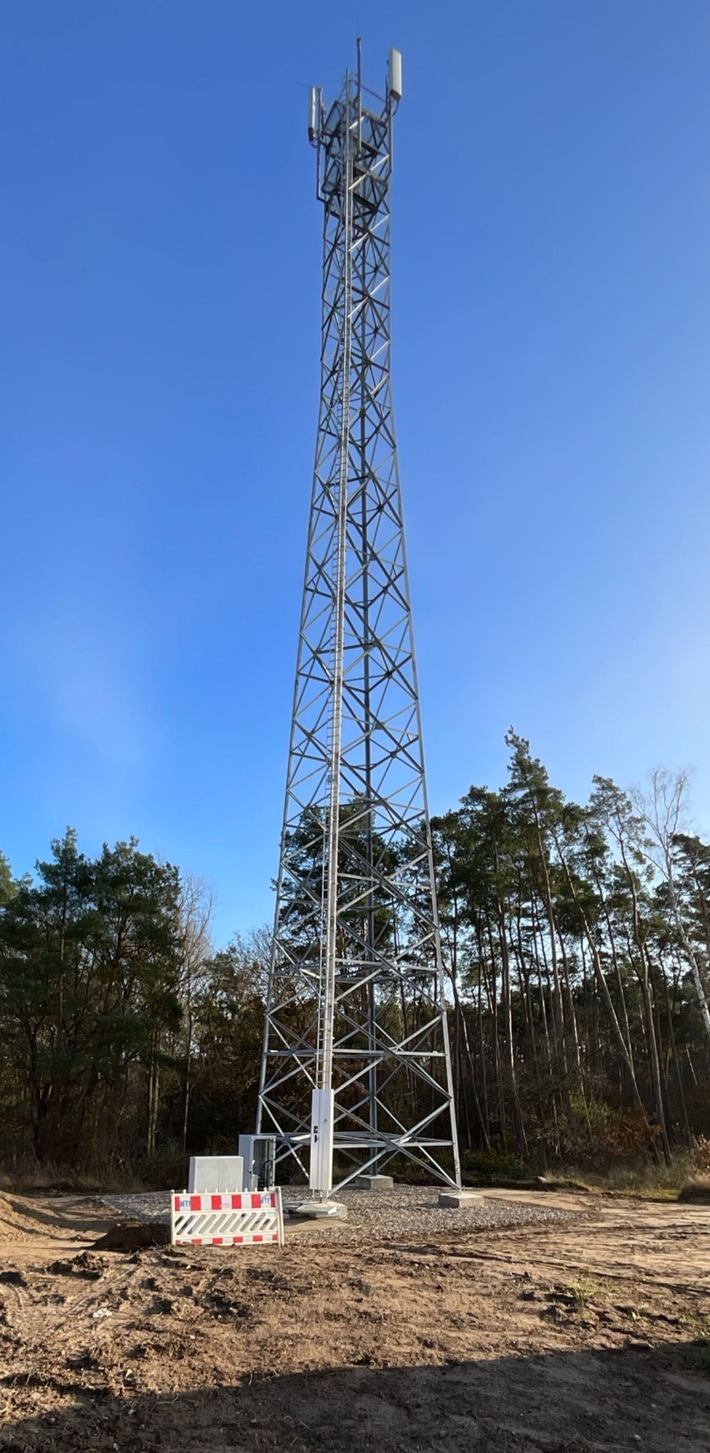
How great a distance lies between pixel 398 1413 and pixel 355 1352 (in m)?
1.02

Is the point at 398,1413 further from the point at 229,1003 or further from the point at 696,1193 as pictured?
the point at 229,1003

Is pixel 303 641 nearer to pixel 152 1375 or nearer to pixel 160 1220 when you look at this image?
pixel 160 1220

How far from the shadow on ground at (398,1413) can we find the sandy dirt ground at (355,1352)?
1cm

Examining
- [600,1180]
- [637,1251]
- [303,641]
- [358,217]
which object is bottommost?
[600,1180]

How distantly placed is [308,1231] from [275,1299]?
A: 16.7 feet

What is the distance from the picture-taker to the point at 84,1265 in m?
8.13

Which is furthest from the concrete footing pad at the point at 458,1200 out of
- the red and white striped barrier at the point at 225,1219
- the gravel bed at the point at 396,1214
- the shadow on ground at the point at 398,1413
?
the shadow on ground at the point at 398,1413

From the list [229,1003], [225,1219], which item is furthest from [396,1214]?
[229,1003]

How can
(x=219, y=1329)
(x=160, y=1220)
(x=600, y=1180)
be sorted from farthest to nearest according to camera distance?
(x=600, y=1180) → (x=160, y=1220) → (x=219, y=1329)

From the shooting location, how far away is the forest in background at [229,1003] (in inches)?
1029

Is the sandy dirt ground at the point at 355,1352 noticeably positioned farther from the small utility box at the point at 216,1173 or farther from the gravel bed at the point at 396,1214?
the small utility box at the point at 216,1173

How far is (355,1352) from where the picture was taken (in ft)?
17.4

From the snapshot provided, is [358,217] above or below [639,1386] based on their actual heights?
above

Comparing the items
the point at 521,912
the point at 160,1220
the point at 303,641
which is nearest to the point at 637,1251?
the point at 160,1220
